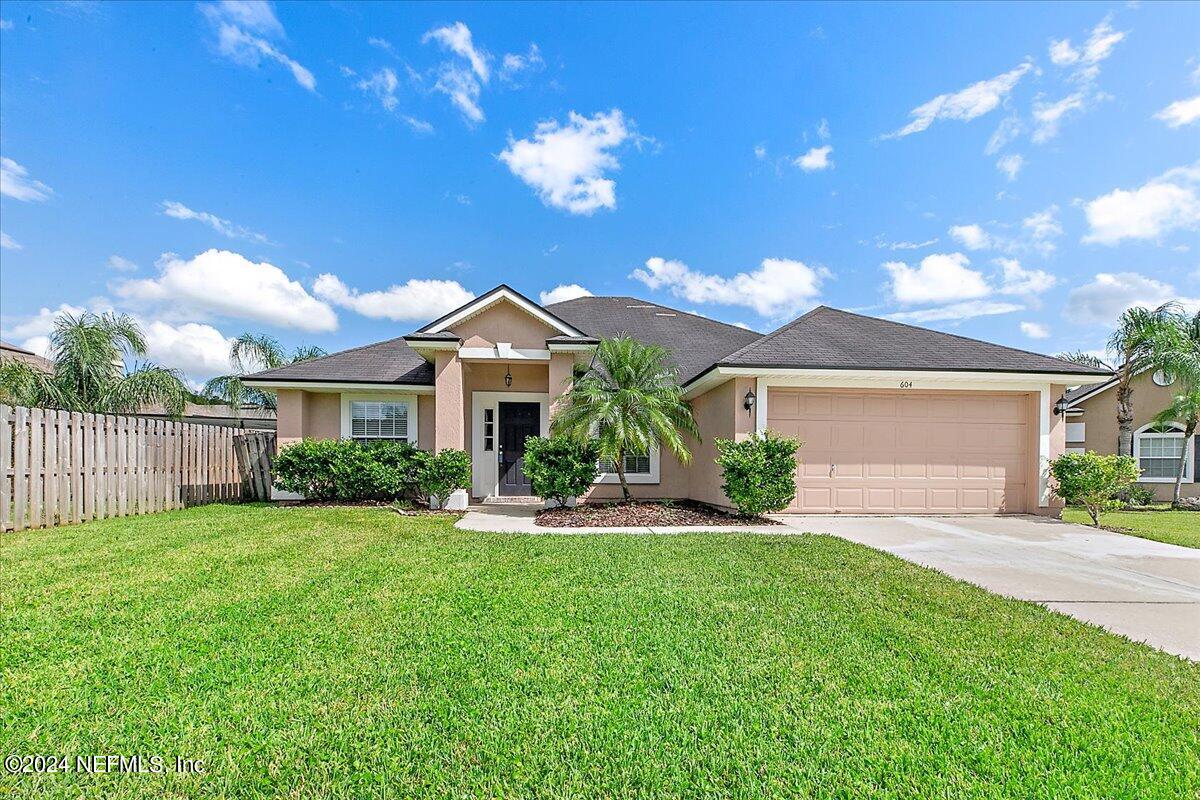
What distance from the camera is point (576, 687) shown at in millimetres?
3047

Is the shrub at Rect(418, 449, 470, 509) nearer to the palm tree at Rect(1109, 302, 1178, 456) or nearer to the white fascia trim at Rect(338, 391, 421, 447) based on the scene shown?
the white fascia trim at Rect(338, 391, 421, 447)

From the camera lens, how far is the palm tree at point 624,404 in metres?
10.0

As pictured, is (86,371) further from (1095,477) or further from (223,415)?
(1095,477)

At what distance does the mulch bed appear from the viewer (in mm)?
9383

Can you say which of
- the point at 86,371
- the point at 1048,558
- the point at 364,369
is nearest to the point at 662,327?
the point at 364,369

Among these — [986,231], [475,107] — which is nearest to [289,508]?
[475,107]

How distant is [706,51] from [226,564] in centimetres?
1315

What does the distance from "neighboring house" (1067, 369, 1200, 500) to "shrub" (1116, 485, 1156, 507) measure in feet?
3.59

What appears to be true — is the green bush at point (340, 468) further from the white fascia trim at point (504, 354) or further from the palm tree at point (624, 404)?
the palm tree at point (624, 404)

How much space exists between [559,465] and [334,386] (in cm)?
598

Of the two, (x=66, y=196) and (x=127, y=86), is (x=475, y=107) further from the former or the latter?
(x=66, y=196)

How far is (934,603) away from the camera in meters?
4.74

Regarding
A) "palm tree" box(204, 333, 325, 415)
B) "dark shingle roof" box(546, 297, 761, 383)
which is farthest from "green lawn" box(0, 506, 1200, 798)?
"palm tree" box(204, 333, 325, 415)

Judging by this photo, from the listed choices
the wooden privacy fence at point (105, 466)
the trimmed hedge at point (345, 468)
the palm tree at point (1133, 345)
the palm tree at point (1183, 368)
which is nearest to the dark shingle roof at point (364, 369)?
the trimmed hedge at point (345, 468)
